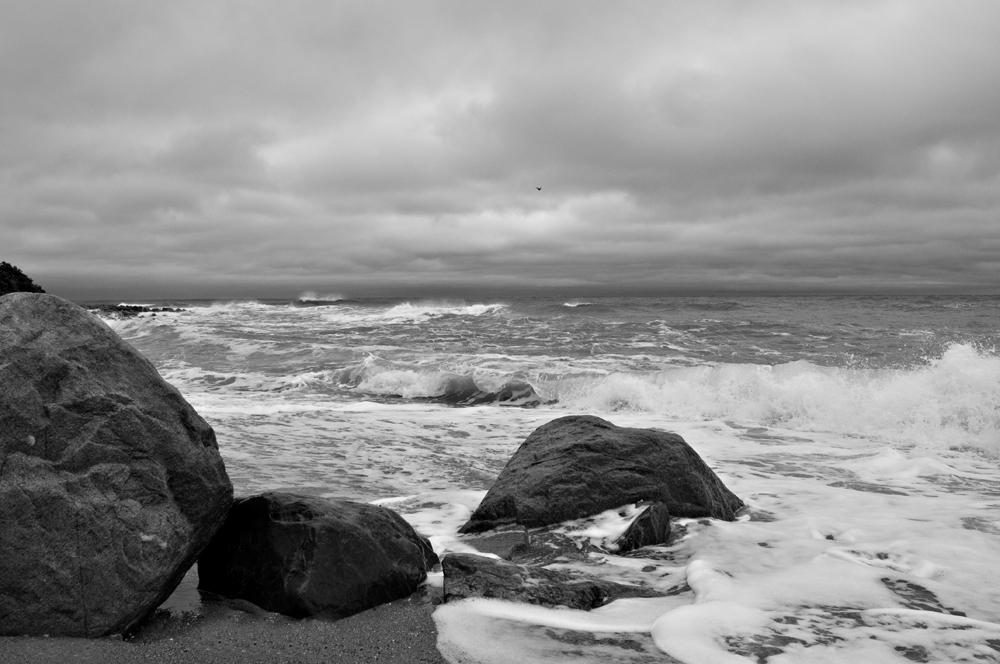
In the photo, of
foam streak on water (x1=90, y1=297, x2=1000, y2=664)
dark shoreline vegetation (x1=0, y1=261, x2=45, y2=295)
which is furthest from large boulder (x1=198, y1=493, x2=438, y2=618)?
dark shoreline vegetation (x1=0, y1=261, x2=45, y2=295)

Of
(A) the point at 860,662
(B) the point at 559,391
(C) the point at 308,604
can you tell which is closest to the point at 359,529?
(C) the point at 308,604

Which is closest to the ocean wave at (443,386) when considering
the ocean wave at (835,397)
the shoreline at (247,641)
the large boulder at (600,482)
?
the ocean wave at (835,397)

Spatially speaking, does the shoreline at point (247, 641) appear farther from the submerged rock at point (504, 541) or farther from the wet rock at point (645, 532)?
the wet rock at point (645, 532)

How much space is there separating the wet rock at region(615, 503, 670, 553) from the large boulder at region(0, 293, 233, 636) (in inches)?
95.7

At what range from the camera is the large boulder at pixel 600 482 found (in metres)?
4.93

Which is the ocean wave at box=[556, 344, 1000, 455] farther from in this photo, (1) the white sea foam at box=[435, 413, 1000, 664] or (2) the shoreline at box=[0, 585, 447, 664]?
(2) the shoreline at box=[0, 585, 447, 664]

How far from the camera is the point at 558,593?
3.47 meters

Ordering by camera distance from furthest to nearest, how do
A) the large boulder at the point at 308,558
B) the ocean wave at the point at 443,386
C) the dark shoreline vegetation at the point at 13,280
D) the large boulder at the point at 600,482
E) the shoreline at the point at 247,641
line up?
the dark shoreline vegetation at the point at 13,280, the ocean wave at the point at 443,386, the large boulder at the point at 600,482, the large boulder at the point at 308,558, the shoreline at the point at 247,641

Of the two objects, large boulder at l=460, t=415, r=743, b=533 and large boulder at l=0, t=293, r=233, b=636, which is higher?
large boulder at l=0, t=293, r=233, b=636

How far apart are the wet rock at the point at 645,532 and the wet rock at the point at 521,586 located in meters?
0.69

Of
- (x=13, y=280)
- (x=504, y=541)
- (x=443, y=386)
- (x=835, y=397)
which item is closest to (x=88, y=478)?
(x=504, y=541)

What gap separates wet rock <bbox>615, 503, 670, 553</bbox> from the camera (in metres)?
4.41

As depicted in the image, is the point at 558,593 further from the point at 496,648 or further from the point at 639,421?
the point at 639,421

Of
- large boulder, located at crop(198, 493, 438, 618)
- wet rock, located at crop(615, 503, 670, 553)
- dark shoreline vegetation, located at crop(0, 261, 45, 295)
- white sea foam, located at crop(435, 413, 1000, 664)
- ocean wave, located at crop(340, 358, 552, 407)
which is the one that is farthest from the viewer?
dark shoreline vegetation, located at crop(0, 261, 45, 295)
